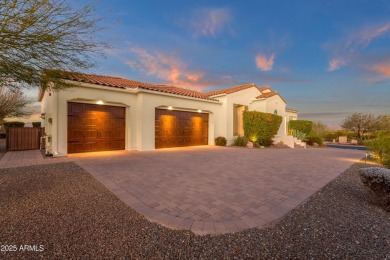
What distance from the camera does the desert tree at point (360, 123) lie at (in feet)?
89.0

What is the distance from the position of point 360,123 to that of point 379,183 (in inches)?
1332

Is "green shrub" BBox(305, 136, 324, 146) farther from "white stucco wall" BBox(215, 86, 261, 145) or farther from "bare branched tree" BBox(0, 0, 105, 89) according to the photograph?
"bare branched tree" BBox(0, 0, 105, 89)

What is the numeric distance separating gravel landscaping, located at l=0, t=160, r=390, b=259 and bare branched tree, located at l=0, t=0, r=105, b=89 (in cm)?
295

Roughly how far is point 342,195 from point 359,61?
15278 mm

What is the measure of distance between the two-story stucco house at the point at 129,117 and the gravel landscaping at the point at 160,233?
3.97 metres

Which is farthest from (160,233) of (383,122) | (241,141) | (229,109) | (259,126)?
(383,122)

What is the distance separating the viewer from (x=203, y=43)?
14.0m

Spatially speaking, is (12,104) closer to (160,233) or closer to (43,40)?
(43,40)

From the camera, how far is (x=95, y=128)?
10.6 metres

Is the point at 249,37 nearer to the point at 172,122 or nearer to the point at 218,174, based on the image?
the point at 172,122

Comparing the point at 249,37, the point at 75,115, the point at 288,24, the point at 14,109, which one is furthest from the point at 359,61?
the point at 14,109

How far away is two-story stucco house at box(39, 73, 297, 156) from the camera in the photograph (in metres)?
9.56

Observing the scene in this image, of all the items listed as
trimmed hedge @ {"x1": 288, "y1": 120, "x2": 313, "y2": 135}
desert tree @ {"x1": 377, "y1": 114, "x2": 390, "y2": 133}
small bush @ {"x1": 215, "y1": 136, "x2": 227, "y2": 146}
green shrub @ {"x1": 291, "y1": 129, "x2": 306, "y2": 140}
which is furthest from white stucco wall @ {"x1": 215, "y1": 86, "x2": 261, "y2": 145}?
desert tree @ {"x1": 377, "y1": 114, "x2": 390, "y2": 133}

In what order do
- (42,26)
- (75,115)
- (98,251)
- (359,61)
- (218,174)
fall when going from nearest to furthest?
1. (98,251)
2. (42,26)
3. (218,174)
4. (75,115)
5. (359,61)
